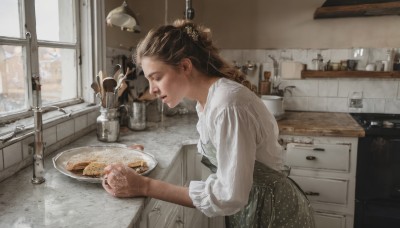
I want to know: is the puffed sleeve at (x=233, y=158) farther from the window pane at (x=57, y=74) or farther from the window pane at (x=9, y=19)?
the window pane at (x=57, y=74)

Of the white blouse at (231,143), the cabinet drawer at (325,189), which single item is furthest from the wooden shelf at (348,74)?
the white blouse at (231,143)

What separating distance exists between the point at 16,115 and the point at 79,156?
340 mm

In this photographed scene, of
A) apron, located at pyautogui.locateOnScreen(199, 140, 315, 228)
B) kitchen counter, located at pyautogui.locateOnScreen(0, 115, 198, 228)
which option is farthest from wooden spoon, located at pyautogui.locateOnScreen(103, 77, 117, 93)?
apron, located at pyautogui.locateOnScreen(199, 140, 315, 228)

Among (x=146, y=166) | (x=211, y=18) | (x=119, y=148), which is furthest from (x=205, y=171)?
(x=211, y=18)

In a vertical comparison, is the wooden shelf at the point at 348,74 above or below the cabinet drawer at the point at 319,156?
above

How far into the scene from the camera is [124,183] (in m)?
1.02

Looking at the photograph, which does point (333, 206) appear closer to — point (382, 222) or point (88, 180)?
point (382, 222)

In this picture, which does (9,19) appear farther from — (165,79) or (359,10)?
(359,10)

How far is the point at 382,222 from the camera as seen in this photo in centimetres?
217

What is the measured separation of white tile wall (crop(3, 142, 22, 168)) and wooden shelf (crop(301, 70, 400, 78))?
2198mm

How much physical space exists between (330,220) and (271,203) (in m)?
1.32

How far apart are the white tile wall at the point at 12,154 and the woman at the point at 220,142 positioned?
16.0 inches

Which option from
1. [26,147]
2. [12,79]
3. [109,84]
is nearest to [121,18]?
[109,84]

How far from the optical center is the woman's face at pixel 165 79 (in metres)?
1.09
